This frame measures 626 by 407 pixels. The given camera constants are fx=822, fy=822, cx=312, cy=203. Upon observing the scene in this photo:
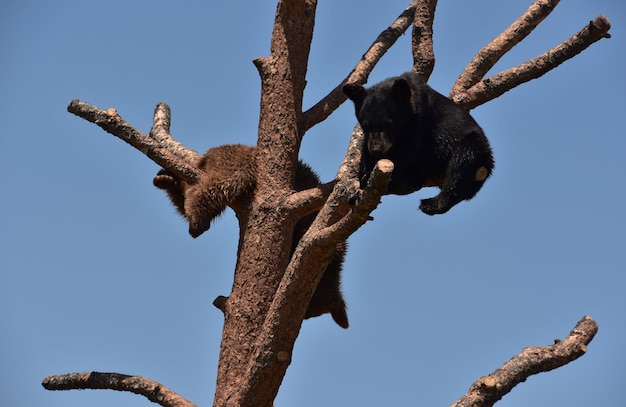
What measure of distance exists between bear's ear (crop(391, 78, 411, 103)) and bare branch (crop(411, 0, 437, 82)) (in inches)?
45.1

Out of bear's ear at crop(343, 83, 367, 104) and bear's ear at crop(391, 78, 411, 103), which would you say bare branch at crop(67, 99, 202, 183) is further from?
bear's ear at crop(391, 78, 411, 103)

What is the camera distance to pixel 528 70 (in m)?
7.33

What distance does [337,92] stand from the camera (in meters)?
8.02

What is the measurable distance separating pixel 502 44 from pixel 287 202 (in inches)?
102

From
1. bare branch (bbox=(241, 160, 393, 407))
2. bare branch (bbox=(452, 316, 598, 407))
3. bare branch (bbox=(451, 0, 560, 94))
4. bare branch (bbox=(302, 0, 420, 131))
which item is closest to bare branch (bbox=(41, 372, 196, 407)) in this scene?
bare branch (bbox=(241, 160, 393, 407))

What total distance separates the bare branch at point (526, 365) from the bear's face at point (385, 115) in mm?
1814

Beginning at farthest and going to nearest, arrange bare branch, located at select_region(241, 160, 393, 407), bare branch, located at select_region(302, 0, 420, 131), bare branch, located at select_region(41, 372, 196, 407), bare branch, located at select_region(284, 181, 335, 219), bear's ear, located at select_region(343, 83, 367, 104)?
bare branch, located at select_region(302, 0, 420, 131) → bare branch, located at select_region(284, 181, 335, 219) → bear's ear, located at select_region(343, 83, 367, 104) → bare branch, located at select_region(41, 372, 196, 407) → bare branch, located at select_region(241, 160, 393, 407)

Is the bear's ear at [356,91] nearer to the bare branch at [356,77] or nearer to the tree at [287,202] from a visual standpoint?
the tree at [287,202]

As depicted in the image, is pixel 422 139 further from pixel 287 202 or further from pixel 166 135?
pixel 166 135

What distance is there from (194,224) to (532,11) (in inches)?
149

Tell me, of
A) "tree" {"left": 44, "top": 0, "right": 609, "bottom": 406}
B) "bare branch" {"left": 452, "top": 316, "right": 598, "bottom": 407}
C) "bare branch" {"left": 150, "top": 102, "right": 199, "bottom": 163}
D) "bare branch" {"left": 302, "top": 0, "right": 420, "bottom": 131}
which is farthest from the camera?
"bare branch" {"left": 150, "top": 102, "right": 199, "bottom": 163}

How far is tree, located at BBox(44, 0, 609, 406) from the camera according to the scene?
5.56 meters

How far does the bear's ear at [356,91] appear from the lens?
671cm

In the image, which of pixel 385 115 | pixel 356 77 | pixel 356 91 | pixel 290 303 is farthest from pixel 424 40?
pixel 290 303
